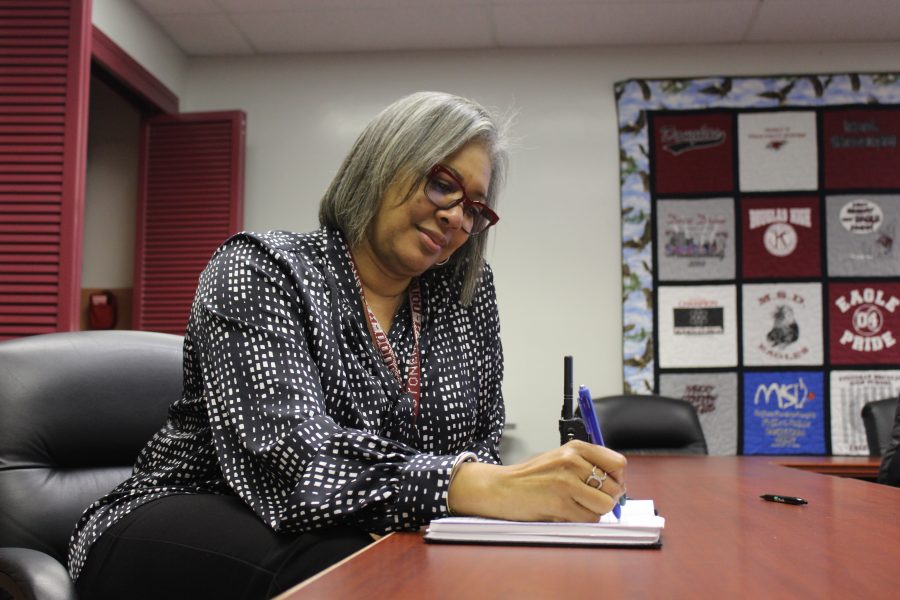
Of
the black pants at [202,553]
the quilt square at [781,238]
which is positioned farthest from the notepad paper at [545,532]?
the quilt square at [781,238]

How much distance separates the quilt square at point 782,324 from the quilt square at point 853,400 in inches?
7.1

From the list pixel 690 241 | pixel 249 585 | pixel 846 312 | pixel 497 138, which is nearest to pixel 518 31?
pixel 690 241

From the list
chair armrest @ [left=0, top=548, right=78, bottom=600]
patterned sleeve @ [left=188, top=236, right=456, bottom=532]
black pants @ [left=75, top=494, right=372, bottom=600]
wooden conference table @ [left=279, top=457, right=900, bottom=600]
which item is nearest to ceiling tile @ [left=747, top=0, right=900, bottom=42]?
wooden conference table @ [left=279, top=457, right=900, bottom=600]

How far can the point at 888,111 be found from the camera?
430cm

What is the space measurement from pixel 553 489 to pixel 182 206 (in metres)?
3.74

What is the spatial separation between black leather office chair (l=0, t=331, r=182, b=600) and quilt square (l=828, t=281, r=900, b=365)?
3.56m

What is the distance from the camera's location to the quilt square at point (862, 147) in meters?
4.27

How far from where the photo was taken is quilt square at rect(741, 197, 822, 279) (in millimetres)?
4258

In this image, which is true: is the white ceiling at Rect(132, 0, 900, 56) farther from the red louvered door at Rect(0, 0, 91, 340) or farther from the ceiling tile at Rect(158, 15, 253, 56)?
the red louvered door at Rect(0, 0, 91, 340)

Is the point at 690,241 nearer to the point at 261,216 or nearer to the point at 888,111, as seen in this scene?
the point at 888,111

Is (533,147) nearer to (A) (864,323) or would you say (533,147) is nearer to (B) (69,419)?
(A) (864,323)

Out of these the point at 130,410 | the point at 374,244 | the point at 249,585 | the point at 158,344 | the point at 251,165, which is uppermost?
the point at 251,165

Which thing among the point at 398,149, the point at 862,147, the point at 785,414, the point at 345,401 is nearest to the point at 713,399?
the point at 785,414

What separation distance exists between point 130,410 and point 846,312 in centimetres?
370
